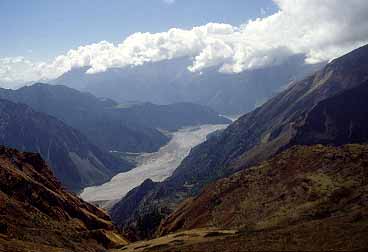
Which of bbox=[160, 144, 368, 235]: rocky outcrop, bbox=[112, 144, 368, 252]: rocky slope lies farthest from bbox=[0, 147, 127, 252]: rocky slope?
bbox=[160, 144, 368, 235]: rocky outcrop

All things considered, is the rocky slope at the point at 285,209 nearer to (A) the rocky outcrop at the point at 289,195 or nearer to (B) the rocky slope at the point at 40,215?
(A) the rocky outcrop at the point at 289,195

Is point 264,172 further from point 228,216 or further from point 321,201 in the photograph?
point 321,201

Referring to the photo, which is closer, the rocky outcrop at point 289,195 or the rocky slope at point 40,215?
the rocky slope at point 40,215

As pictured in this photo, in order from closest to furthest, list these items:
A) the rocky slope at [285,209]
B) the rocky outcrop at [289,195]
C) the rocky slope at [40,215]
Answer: the rocky slope at [285,209], the rocky slope at [40,215], the rocky outcrop at [289,195]

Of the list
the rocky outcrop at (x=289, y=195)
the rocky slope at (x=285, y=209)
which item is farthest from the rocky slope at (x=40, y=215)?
the rocky outcrop at (x=289, y=195)

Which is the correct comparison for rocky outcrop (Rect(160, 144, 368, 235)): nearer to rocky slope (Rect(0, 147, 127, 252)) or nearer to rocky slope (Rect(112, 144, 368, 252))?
rocky slope (Rect(112, 144, 368, 252))

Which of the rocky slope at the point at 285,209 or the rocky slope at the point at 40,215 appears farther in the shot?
the rocky slope at the point at 40,215

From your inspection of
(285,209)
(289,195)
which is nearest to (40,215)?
(285,209)

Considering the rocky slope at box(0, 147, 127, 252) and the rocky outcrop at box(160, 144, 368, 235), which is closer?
the rocky slope at box(0, 147, 127, 252)

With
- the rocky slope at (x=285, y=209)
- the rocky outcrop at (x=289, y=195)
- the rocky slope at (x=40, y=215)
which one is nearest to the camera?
the rocky slope at (x=285, y=209)

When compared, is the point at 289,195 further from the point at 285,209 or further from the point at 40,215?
the point at 40,215
